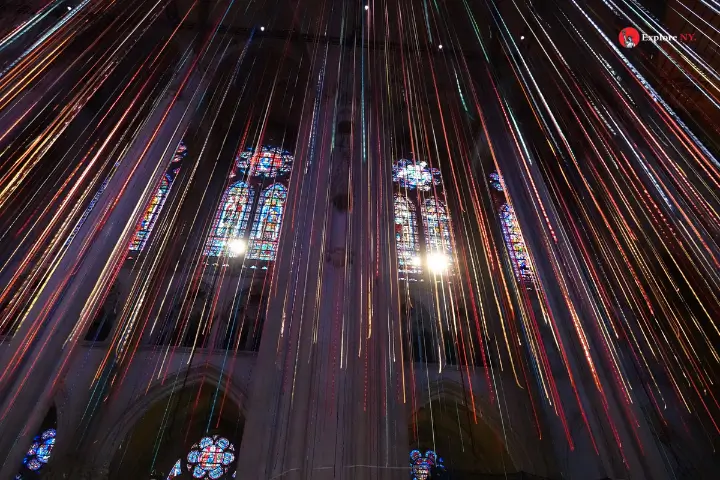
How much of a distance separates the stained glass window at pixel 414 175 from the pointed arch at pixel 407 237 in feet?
2.39

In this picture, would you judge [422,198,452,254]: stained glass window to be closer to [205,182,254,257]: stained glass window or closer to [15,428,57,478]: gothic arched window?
[205,182,254,257]: stained glass window

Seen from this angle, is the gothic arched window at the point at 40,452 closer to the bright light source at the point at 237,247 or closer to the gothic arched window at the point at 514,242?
the bright light source at the point at 237,247

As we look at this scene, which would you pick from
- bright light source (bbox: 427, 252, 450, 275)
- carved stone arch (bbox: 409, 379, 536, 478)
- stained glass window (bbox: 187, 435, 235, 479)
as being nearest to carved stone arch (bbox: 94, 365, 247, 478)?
stained glass window (bbox: 187, 435, 235, 479)

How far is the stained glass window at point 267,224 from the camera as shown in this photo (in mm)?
8000

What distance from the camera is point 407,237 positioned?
335 inches

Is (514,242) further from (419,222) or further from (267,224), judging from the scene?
(267,224)

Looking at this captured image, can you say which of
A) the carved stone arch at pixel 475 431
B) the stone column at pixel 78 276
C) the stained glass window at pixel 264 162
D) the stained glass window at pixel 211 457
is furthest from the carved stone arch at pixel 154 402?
the stained glass window at pixel 264 162

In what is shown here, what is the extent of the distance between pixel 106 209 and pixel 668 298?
9.56 metres

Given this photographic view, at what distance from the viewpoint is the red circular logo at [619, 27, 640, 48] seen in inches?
256

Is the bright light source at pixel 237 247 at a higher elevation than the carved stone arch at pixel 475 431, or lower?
higher

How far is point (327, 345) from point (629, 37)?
295 inches

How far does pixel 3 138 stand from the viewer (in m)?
6.15

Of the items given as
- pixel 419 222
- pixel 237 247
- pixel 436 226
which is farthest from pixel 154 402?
pixel 436 226

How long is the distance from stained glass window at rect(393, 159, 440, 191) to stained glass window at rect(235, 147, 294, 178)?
9.87 ft
